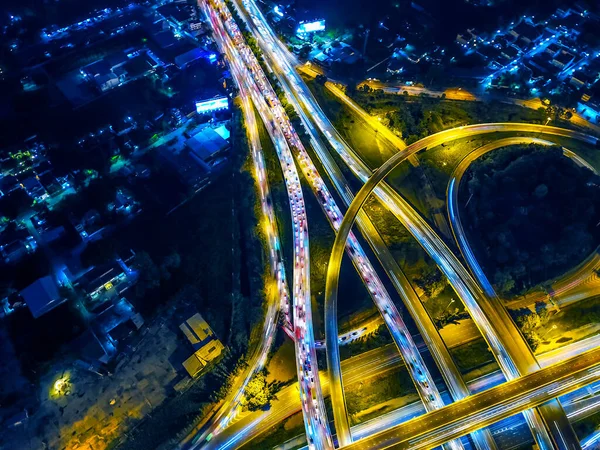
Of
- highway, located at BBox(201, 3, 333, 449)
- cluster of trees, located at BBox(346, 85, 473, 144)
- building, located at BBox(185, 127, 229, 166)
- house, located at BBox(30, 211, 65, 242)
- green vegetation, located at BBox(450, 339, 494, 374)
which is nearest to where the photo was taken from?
highway, located at BBox(201, 3, 333, 449)

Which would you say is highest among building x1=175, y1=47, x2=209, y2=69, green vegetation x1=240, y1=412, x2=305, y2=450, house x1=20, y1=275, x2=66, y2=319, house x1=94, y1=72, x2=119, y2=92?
house x1=94, y1=72, x2=119, y2=92

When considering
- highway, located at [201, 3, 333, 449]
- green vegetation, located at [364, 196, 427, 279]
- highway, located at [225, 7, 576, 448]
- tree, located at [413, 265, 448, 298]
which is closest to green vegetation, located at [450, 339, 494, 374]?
highway, located at [225, 7, 576, 448]

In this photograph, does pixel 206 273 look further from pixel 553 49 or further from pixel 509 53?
pixel 553 49

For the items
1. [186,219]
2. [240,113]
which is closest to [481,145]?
[240,113]

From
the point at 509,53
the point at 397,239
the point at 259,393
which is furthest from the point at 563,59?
the point at 259,393

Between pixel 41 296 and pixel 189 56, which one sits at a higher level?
pixel 189 56

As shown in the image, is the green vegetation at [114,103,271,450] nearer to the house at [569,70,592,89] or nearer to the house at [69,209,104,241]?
the house at [69,209,104,241]
